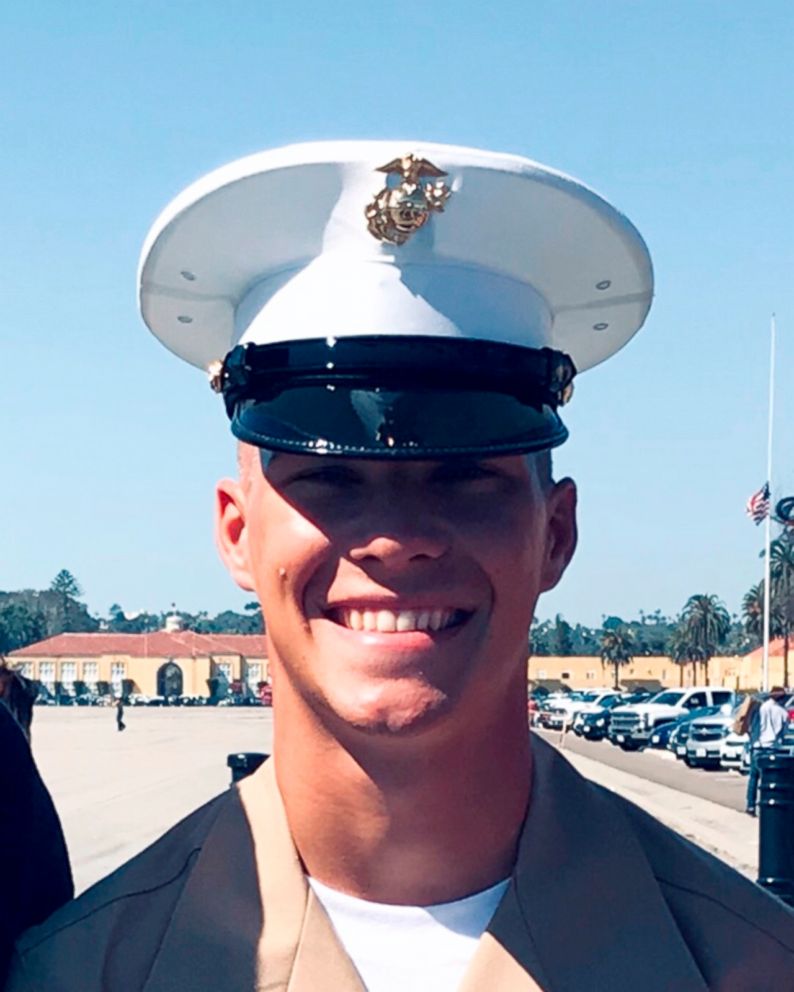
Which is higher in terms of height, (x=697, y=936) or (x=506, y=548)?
(x=506, y=548)

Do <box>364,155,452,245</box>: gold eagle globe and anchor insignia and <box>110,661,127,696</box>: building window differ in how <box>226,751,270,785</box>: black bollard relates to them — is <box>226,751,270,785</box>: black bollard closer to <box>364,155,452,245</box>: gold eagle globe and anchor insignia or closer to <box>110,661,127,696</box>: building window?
<box>364,155,452,245</box>: gold eagle globe and anchor insignia

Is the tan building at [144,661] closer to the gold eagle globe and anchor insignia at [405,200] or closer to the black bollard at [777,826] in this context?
the black bollard at [777,826]

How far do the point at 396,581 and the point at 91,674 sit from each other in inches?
5524

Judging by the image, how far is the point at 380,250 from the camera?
92.6 inches

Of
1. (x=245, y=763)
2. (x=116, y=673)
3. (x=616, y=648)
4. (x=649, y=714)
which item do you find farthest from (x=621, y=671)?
(x=245, y=763)

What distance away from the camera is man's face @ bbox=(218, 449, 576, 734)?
2.12 m

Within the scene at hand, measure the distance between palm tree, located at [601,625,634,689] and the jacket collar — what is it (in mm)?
121960

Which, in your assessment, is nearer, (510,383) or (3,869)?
(510,383)

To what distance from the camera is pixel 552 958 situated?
2178mm

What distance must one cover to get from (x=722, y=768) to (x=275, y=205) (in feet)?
98.8

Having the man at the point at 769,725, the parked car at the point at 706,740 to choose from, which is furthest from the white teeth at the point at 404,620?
the parked car at the point at 706,740

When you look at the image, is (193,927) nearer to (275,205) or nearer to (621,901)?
(621,901)

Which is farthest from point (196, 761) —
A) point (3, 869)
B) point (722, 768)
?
point (3, 869)

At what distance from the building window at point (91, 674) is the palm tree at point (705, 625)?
51294 mm
